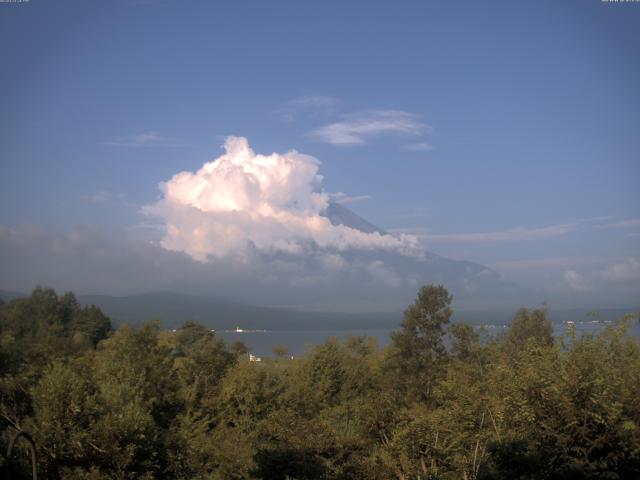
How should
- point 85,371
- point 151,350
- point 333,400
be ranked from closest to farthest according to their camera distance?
1. point 85,371
2. point 151,350
3. point 333,400

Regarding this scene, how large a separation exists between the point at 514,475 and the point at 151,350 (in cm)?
2877

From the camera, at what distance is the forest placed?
47.2ft

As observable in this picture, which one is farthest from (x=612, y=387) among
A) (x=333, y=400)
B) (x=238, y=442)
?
(x=333, y=400)

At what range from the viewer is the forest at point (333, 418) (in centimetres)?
1438

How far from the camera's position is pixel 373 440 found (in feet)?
77.9

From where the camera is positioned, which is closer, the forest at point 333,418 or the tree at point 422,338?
the forest at point 333,418

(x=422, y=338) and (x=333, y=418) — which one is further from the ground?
(x=422, y=338)

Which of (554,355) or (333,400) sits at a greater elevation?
(554,355)

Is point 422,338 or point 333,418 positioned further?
point 422,338

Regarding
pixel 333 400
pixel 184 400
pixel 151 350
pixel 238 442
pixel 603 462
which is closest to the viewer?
pixel 603 462

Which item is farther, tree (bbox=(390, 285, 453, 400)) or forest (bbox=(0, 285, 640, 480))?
tree (bbox=(390, 285, 453, 400))

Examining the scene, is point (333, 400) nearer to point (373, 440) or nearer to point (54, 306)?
point (373, 440)

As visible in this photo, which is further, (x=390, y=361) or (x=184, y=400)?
(x=390, y=361)

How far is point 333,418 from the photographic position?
119 ft
